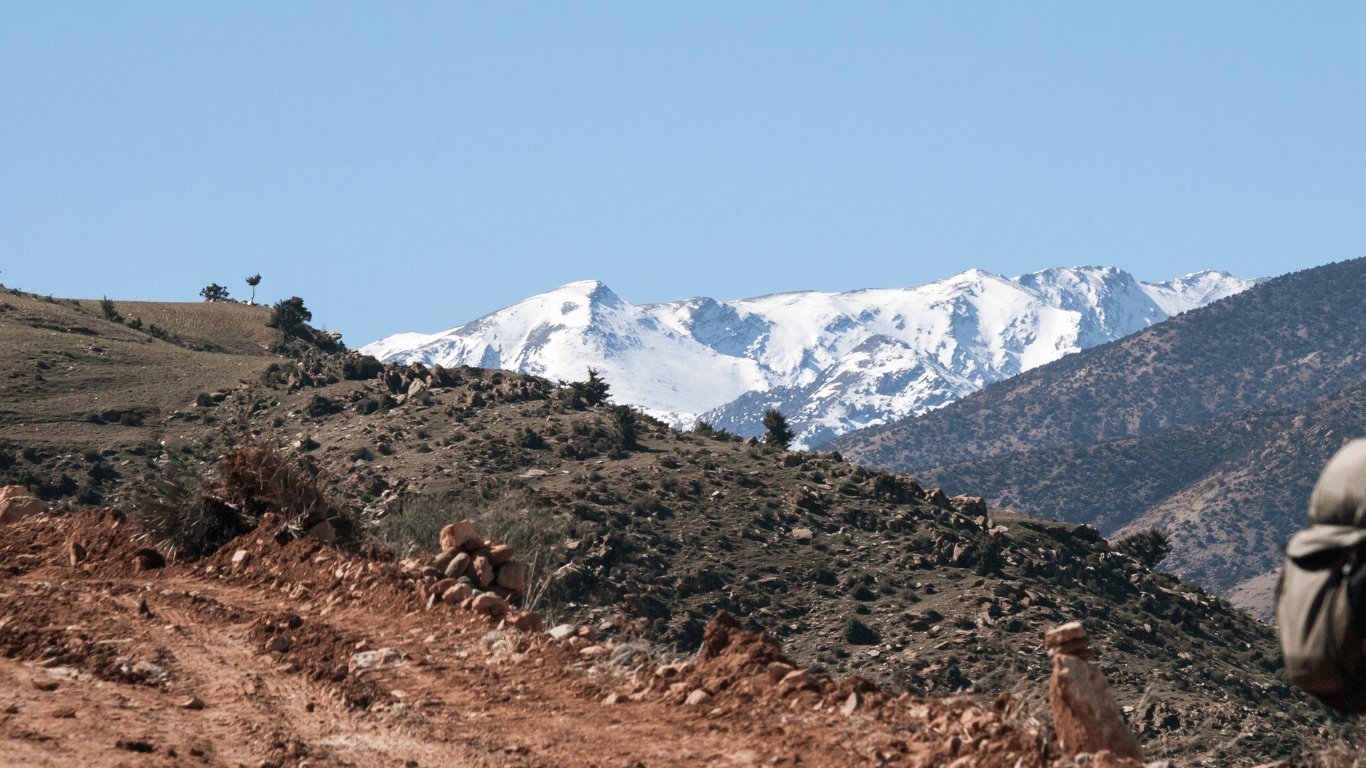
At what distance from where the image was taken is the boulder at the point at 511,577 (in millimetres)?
12602

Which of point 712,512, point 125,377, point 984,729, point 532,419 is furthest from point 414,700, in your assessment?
point 125,377

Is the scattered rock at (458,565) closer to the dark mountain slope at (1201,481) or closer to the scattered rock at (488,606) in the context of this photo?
the scattered rock at (488,606)

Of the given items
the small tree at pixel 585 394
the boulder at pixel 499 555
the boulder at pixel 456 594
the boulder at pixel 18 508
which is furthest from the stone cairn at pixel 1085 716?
A: the small tree at pixel 585 394

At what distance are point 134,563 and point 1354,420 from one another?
545 ft

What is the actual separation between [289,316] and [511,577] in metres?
92.3

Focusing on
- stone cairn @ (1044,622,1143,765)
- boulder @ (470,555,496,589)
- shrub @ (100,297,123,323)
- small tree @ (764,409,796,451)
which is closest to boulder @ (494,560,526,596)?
boulder @ (470,555,496,589)

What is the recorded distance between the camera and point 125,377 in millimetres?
68062

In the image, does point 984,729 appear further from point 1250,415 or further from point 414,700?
point 1250,415

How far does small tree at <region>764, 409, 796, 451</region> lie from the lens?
69.2 m

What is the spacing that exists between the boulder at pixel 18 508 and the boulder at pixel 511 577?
8.41 meters

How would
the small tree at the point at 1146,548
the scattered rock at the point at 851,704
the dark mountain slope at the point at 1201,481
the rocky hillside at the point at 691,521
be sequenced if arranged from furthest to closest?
the dark mountain slope at the point at 1201,481 → the small tree at the point at 1146,548 → the rocky hillside at the point at 691,521 → the scattered rock at the point at 851,704

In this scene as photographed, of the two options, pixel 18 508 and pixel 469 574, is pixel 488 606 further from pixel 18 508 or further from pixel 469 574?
pixel 18 508

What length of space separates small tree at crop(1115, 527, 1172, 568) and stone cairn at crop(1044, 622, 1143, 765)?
203ft

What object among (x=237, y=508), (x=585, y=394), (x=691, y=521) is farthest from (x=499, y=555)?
(x=585, y=394)
